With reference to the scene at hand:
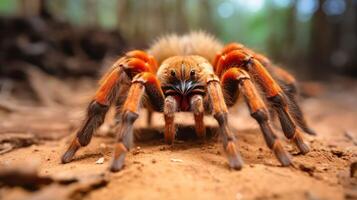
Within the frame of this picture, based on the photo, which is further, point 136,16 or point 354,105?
point 136,16

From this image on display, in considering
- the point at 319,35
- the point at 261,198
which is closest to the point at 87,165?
the point at 261,198

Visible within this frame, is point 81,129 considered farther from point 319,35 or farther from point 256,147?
point 319,35

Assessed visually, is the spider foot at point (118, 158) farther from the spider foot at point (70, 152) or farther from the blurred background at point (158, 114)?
the spider foot at point (70, 152)

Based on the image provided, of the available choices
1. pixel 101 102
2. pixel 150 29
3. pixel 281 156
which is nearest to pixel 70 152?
pixel 101 102

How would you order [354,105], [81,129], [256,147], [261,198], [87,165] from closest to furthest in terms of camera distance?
1. [261,198]
2. [87,165]
3. [81,129]
4. [256,147]
5. [354,105]

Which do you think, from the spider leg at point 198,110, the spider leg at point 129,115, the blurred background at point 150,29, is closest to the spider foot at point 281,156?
the spider leg at point 198,110

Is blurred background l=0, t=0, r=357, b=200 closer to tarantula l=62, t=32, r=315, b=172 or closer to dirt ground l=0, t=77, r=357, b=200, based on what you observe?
dirt ground l=0, t=77, r=357, b=200
